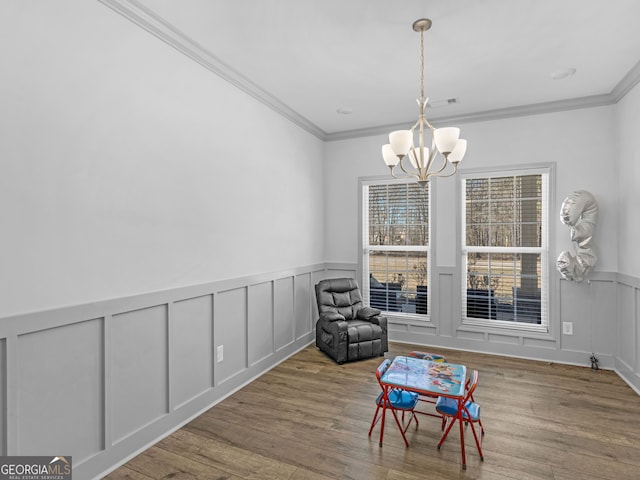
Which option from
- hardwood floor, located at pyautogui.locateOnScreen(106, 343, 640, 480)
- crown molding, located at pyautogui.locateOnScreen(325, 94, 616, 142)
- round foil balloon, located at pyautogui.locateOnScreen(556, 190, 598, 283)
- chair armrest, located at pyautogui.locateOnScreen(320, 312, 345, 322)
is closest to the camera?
hardwood floor, located at pyautogui.locateOnScreen(106, 343, 640, 480)

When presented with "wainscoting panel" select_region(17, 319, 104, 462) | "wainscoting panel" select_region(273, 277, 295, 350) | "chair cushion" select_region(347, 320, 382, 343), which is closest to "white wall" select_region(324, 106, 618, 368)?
"chair cushion" select_region(347, 320, 382, 343)

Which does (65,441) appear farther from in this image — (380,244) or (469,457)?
(380,244)

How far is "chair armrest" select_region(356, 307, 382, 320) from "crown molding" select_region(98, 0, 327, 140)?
251 centimetres

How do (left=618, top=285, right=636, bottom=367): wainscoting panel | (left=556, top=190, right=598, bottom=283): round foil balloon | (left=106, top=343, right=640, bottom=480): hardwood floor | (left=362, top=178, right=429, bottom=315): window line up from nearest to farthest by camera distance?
1. (left=106, top=343, right=640, bottom=480): hardwood floor
2. (left=618, top=285, right=636, bottom=367): wainscoting panel
3. (left=556, top=190, right=598, bottom=283): round foil balloon
4. (left=362, top=178, right=429, bottom=315): window

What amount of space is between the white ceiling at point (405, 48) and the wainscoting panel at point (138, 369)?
1.98 meters

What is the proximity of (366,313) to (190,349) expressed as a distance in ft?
7.18

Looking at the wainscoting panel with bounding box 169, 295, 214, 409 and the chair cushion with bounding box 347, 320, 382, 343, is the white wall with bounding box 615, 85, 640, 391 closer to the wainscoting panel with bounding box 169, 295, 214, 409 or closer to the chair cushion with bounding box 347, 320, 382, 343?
the chair cushion with bounding box 347, 320, 382, 343

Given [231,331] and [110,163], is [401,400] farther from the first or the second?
[110,163]

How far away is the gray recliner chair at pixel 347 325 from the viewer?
392cm

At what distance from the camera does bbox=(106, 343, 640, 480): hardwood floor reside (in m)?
2.15

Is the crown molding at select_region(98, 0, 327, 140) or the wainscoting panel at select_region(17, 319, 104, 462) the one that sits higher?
the crown molding at select_region(98, 0, 327, 140)

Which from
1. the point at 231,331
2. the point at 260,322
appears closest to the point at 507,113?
the point at 260,322

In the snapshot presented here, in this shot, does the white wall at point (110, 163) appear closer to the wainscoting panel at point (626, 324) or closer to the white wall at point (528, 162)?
the white wall at point (528, 162)

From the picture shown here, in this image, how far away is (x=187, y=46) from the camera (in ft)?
8.80
